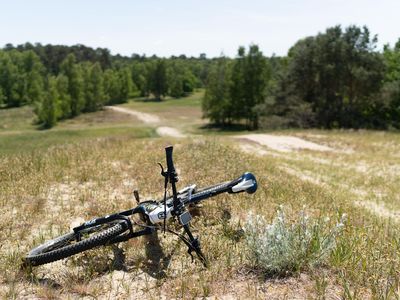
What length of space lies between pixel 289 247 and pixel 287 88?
46.0 metres

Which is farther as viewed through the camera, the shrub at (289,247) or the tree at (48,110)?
the tree at (48,110)

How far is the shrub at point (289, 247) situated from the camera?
4.39 m

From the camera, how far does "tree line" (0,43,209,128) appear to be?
75125 millimetres

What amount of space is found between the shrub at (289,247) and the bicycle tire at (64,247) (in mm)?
1723

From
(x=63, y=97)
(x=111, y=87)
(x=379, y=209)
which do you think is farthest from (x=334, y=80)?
(x=111, y=87)

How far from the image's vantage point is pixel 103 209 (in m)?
6.94

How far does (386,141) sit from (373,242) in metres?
26.4

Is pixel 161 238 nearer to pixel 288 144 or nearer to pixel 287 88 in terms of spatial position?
pixel 288 144

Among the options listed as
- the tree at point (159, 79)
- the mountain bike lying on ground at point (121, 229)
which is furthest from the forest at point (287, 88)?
the mountain bike lying on ground at point (121, 229)

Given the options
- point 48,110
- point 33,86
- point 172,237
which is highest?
point 172,237

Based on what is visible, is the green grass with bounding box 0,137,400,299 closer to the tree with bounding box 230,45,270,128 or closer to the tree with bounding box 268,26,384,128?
the tree with bounding box 268,26,384,128

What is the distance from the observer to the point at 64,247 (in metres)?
4.55

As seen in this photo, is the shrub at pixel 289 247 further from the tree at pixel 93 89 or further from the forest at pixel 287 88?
the tree at pixel 93 89

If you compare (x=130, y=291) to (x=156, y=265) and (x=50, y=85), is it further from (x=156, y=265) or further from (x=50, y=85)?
(x=50, y=85)
